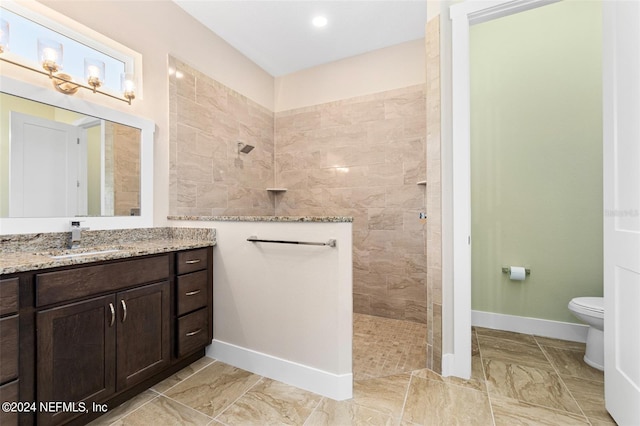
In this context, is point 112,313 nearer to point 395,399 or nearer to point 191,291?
point 191,291

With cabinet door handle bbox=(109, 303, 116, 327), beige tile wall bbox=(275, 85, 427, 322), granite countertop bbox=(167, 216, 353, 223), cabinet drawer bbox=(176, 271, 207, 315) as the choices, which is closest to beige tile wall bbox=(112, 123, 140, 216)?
granite countertop bbox=(167, 216, 353, 223)

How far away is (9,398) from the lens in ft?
3.64

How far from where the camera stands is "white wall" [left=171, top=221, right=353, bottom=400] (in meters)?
1.63

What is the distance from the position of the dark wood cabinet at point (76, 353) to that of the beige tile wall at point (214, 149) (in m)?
1.10

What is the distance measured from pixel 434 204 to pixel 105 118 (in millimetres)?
2321

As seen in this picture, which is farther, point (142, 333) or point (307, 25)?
point (307, 25)

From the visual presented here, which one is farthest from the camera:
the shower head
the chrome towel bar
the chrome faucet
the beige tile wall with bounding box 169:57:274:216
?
the shower head

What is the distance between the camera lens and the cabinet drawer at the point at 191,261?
1842 millimetres

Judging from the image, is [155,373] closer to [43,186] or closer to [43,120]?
[43,186]

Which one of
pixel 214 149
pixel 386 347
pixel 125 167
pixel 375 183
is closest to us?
pixel 125 167

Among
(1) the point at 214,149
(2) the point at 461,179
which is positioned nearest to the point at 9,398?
(1) the point at 214,149

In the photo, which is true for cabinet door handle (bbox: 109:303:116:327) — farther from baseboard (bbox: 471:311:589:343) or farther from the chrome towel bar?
baseboard (bbox: 471:311:589:343)

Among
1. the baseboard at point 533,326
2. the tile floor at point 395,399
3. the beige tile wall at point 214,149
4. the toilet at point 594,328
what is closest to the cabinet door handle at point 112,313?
the tile floor at point 395,399

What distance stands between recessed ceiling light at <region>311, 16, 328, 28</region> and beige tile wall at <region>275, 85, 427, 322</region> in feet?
2.69
